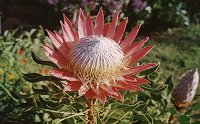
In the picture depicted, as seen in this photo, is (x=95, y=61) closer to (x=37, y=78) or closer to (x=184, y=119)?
(x=37, y=78)

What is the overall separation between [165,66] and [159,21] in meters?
1.31

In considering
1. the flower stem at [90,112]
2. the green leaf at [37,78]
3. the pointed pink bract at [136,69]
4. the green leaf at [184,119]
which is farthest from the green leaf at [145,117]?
the green leaf at [37,78]

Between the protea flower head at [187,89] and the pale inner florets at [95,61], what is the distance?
2.62 feet

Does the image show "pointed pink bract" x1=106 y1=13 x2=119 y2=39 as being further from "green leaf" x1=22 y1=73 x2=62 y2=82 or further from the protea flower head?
the protea flower head

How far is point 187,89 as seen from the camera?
287cm

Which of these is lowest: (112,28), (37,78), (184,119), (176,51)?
(184,119)

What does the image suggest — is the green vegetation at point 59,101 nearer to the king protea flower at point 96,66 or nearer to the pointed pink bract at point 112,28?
the king protea flower at point 96,66

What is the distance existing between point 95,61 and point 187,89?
3.00 feet

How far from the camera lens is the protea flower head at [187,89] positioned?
286cm

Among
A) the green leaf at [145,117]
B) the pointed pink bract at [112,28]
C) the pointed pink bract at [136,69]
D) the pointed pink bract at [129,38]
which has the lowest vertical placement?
the green leaf at [145,117]

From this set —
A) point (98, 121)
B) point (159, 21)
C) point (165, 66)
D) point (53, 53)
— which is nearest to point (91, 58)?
point (53, 53)

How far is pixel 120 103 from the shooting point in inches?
95.6

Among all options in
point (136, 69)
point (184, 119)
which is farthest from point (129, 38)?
point (184, 119)

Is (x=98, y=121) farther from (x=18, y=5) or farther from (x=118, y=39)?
(x=18, y=5)
